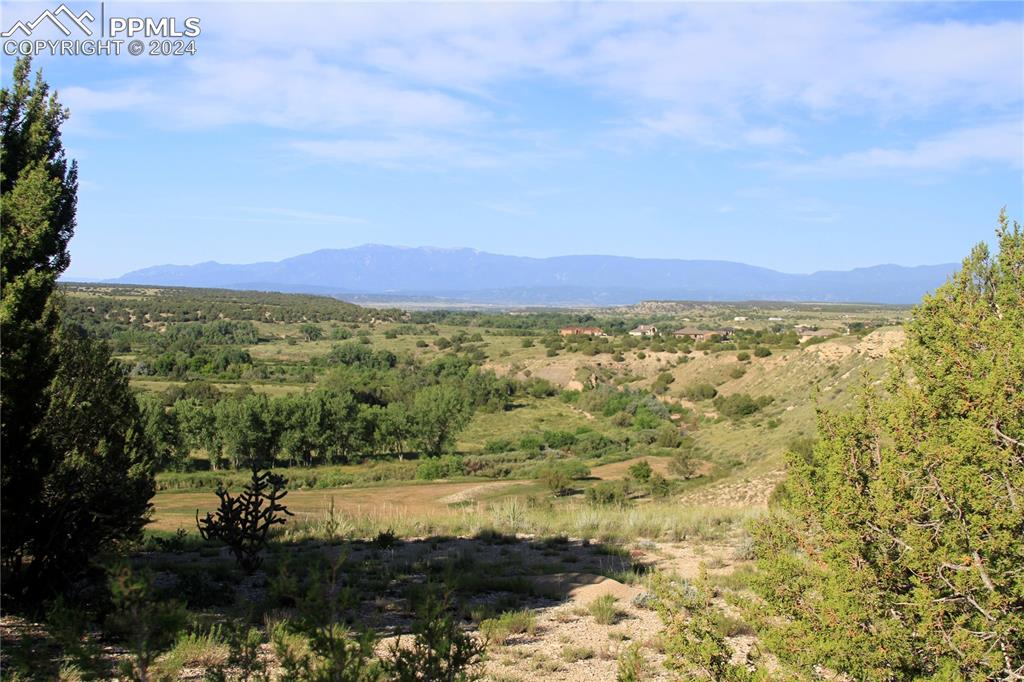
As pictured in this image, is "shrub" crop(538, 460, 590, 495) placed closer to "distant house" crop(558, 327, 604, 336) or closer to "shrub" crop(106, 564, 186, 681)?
"shrub" crop(106, 564, 186, 681)

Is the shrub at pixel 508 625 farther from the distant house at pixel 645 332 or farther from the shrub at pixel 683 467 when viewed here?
the distant house at pixel 645 332

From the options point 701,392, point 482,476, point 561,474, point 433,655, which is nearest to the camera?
point 433,655

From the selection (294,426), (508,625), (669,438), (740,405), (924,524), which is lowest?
(669,438)

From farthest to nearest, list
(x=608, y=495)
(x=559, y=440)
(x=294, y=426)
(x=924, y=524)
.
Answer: (x=559, y=440) → (x=294, y=426) → (x=608, y=495) → (x=924, y=524)

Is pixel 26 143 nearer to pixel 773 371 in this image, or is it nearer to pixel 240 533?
pixel 240 533

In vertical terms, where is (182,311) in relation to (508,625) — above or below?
above

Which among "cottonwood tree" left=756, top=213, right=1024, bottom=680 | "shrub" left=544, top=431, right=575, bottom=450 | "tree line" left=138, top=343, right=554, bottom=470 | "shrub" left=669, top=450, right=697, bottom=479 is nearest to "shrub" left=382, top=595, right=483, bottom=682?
"cottonwood tree" left=756, top=213, right=1024, bottom=680

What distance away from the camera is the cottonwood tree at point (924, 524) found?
4.79 meters

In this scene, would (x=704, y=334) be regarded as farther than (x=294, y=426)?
Yes

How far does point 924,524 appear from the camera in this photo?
500cm

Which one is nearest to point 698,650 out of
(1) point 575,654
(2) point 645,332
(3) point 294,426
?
(1) point 575,654

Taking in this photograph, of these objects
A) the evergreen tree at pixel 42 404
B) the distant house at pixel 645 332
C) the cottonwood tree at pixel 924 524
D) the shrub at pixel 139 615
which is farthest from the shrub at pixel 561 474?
the distant house at pixel 645 332

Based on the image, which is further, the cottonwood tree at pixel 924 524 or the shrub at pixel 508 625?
the shrub at pixel 508 625

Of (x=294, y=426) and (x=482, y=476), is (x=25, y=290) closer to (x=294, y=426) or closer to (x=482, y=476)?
(x=482, y=476)
